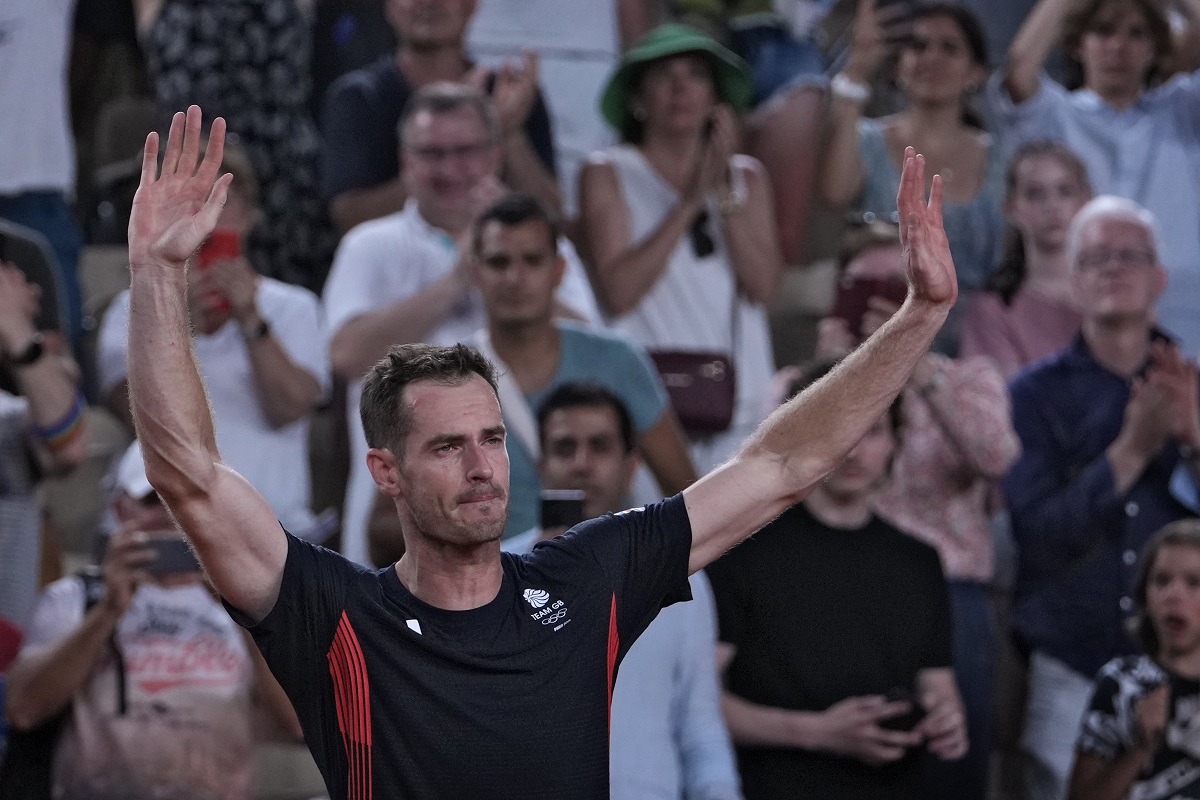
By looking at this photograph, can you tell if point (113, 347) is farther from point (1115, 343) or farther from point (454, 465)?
point (1115, 343)

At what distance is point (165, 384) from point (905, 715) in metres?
2.54

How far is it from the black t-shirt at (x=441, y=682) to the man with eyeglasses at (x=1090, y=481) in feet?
9.80

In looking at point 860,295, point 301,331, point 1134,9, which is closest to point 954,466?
point 860,295

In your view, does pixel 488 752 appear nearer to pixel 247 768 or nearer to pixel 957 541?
pixel 247 768

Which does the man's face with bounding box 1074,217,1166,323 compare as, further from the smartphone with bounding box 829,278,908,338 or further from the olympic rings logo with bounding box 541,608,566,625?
the olympic rings logo with bounding box 541,608,566,625

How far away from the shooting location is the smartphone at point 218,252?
5.80m

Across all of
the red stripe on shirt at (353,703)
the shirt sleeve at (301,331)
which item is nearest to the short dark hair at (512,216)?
the shirt sleeve at (301,331)

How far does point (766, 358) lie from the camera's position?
652 centimetres

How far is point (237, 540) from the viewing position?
3184 millimetres

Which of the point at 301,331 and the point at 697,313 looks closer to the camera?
the point at 301,331

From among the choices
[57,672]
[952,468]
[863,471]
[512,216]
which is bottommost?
[57,672]

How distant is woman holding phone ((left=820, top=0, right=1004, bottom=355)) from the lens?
6941mm

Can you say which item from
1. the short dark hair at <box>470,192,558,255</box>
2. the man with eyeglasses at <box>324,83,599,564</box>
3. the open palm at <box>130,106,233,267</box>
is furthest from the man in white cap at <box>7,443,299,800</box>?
the open palm at <box>130,106,233,267</box>

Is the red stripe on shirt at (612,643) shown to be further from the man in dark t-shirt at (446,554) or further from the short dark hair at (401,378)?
the short dark hair at (401,378)
